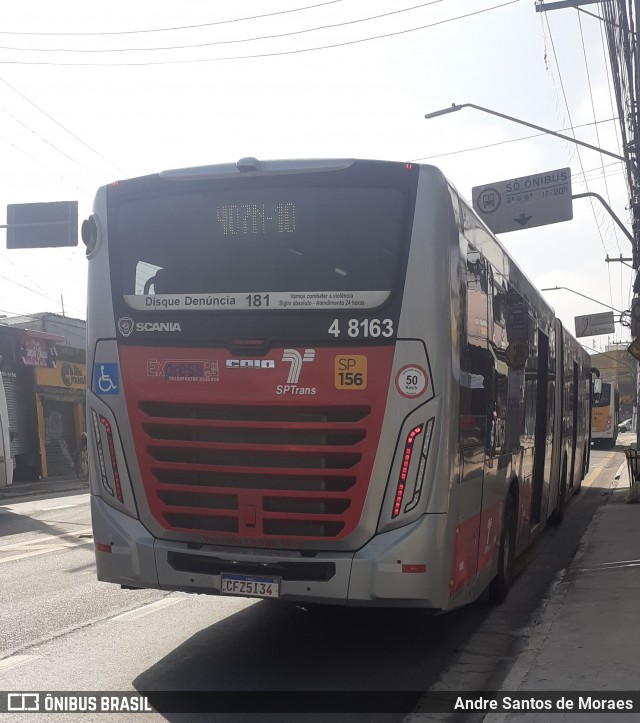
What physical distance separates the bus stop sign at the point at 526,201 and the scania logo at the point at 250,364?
665 inches

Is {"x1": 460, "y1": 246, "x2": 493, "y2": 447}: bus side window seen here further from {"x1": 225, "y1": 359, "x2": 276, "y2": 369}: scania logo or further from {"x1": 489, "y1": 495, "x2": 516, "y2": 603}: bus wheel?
{"x1": 489, "y1": 495, "x2": 516, "y2": 603}: bus wheel

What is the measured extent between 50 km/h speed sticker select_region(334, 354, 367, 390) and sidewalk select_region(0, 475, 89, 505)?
1856 cm

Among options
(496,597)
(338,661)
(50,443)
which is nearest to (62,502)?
(50,443)

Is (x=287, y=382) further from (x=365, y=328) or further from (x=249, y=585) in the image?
(x=249, y=585)

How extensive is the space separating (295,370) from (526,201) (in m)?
18.0

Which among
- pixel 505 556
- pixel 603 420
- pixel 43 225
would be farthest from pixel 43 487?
pixel 603 420

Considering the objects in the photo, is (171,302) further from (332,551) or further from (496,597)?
(496,597)

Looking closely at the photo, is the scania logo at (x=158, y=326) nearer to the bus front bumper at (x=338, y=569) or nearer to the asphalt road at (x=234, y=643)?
the bus front bumper at (x=338, y=569)

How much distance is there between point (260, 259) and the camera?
20.9 feet

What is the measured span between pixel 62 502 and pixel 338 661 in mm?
15869

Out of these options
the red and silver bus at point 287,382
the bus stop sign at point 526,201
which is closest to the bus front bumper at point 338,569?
the red and silver bus at point 287,382

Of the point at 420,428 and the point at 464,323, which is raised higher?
the point at 464,323

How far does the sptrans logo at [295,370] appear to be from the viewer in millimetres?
6047

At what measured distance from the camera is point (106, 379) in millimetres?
6598
